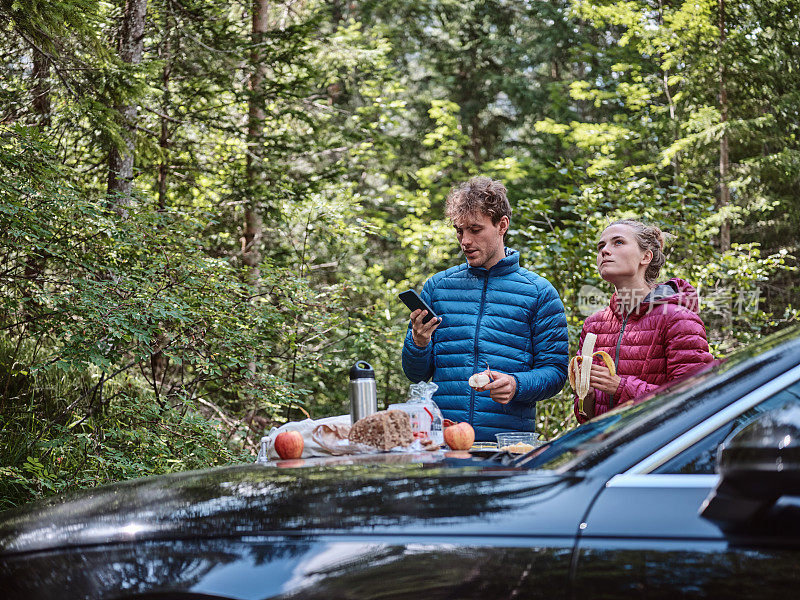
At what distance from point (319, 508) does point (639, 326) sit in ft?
6.82

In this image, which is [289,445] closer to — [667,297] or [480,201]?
[480,201]

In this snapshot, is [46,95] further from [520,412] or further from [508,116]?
[508,116]

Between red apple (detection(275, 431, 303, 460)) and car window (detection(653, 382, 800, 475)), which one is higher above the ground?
car window (detection(653, 382, 800, 475))

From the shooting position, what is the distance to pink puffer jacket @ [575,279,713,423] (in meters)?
3.18

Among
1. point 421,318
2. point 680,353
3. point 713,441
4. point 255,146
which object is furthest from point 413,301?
point 255,146

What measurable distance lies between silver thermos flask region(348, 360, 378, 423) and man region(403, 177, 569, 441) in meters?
0.63

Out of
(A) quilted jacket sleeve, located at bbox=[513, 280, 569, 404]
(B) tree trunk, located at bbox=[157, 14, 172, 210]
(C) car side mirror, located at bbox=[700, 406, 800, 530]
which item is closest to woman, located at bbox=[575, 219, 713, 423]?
(A) quilted jacket sleeve, located at bbox=[513, 280, 569, 404]

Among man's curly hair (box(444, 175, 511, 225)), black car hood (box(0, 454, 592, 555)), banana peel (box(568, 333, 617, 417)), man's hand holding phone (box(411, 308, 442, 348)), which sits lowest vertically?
black car hood (box(0, 454, 592, 555))

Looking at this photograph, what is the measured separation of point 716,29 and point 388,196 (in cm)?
684

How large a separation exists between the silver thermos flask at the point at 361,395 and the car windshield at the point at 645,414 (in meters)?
0.91

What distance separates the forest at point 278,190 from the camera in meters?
5.61

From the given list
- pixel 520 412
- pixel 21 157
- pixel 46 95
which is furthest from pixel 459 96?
pixel 520 412

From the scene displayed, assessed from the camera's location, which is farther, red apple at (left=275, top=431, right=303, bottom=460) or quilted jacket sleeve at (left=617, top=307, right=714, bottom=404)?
quilted jacket sleeve at (left=617, top=307, right=714, bottom=404)

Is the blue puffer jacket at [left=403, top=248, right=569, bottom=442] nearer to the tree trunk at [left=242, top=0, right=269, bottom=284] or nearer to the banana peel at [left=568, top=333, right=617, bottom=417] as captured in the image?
the banana peel at [left=568, top=333, right=617, bottom=417]
